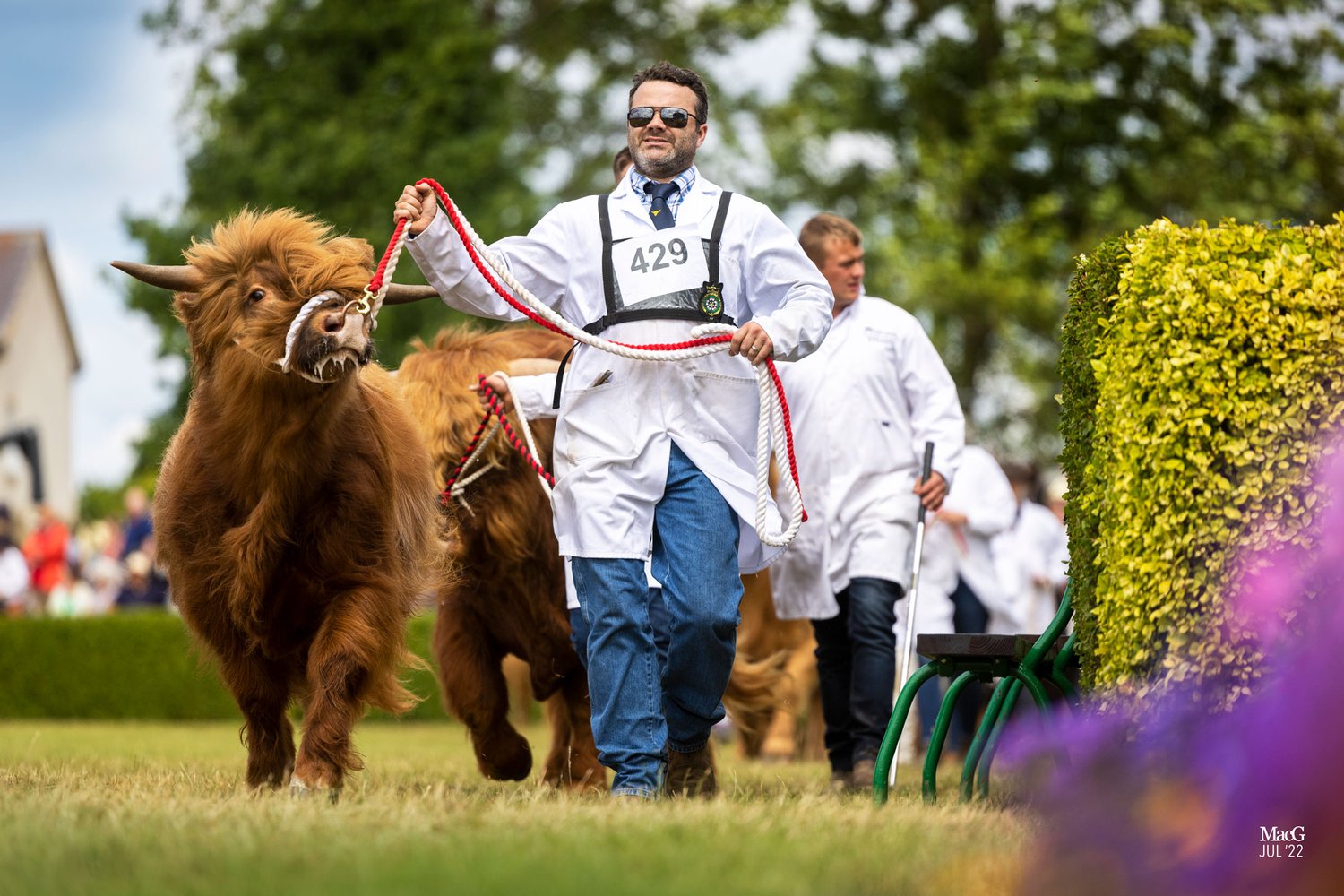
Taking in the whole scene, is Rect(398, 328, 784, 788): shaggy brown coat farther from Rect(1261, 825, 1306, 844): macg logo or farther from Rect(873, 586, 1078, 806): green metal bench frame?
Rect(1261, 825, 1306, 844): macg logo

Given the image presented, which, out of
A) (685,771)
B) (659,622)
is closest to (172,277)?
(659,622)

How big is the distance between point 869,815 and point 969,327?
20.6 meters

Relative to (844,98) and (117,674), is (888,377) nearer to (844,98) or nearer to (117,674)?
(117,674)

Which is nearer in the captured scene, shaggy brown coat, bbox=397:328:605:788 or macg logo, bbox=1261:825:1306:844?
macg logo, bbox=1261:825:1306:844

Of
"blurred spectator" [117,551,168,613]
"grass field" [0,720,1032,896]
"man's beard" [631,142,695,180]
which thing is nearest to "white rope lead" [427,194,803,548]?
"man's beard" [631,142,695,180]

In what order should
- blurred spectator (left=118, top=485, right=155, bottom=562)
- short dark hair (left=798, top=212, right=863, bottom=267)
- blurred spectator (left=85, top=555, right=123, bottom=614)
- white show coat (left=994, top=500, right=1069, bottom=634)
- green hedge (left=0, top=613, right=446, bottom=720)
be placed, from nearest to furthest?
short dark hair (left=798, top=212, right=863, bottom=267), white show coat (left=994, top=500, right=1069, bottom=634), green hedge (left=0, top=613, right=446, bottom=720), blurred spectator (left=118, top=485, right=155, bottom=562), blurred spectator (left=85, top=555, right=123, bottom=614)

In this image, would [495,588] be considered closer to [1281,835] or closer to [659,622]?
[659,622]

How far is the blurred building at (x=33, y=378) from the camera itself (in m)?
43.2

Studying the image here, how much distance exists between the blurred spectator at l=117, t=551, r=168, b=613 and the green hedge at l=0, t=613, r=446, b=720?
243 centimetres

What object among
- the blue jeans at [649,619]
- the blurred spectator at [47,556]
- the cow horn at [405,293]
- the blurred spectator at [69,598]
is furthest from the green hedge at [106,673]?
the blue jeans at [649,619]

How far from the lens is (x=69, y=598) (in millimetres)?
21141

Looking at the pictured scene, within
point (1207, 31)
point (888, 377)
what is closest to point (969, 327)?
point (1207, 31)

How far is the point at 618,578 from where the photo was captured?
5805 mm

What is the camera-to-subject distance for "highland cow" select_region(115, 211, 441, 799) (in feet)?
19.0
